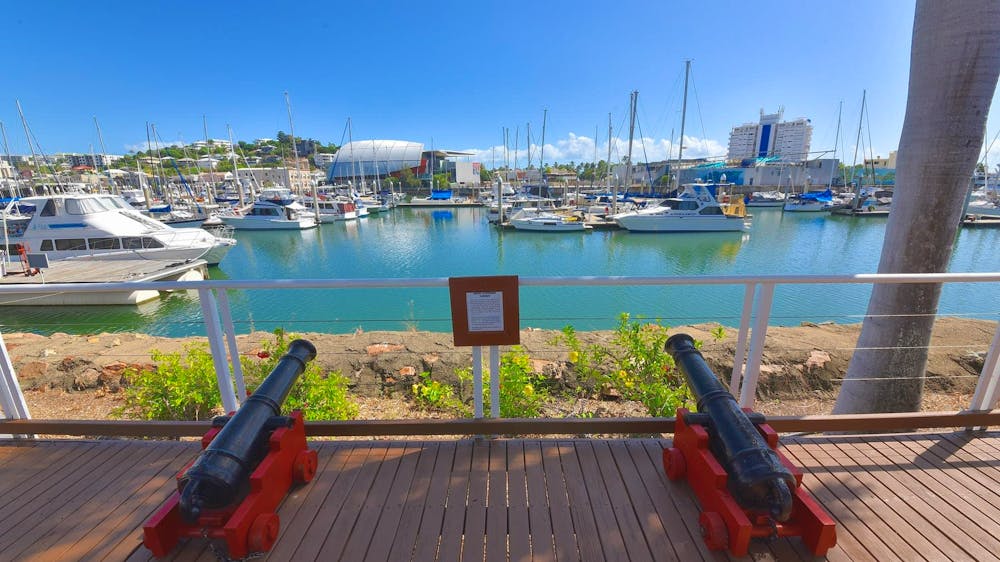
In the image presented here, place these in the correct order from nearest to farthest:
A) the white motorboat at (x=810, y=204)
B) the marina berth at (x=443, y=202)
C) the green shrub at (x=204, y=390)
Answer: the green shrub at (x=204, y=390) < the white motorboat at (x=810, y=204) < the marina berth at (x=443, y=202)

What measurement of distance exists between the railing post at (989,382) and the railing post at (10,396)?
5.62 metres

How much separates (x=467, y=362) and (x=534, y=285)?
352 centimetres

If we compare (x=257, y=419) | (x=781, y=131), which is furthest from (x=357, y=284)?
(x=781, y=131)

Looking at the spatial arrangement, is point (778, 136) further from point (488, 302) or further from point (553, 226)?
point (488, 302)

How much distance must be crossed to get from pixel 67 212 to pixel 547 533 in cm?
2148

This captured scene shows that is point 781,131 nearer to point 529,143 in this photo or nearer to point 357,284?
point 529,143

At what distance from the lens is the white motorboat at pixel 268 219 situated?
109 ft

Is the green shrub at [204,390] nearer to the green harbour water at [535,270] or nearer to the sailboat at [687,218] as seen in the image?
the green harbour water at [535,270]

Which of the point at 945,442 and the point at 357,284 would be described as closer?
the point at 357,284

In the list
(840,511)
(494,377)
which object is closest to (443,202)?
(494,377)

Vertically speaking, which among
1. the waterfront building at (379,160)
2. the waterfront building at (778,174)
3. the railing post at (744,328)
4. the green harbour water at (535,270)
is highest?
the waterfront building at (379,160)

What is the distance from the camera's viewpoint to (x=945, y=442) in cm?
233

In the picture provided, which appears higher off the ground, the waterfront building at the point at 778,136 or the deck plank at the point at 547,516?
the waterfront building at the point at 778,136

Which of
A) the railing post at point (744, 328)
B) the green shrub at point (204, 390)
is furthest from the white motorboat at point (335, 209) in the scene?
the railing post at point (744, 328)
